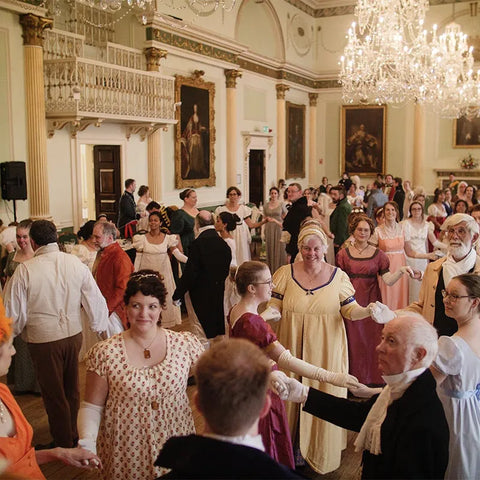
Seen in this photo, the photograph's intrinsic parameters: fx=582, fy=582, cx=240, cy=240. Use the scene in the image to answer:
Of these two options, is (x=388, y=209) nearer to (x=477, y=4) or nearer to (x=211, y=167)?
(x=211, y=167)

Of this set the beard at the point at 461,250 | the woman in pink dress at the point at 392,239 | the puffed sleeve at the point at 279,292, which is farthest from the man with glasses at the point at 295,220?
the puffed sleeve at the point at 279,292

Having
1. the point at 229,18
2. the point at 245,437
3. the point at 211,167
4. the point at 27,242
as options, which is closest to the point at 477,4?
the point at 229,18

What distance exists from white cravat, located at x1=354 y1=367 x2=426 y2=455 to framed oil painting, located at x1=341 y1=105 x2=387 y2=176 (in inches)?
824

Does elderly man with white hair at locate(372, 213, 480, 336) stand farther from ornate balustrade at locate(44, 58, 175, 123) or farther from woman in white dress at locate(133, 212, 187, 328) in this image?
ornate balustrade at locate(44, 58, 175, 123)

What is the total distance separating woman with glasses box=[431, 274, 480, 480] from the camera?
3064 mm

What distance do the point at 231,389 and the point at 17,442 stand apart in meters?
1.35

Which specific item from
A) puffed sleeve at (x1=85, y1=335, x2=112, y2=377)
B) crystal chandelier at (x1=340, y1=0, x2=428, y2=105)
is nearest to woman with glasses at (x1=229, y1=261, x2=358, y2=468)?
puffed sleeve at (x1=85, y1=335, x2=112, y2=377)

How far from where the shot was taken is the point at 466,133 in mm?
21453

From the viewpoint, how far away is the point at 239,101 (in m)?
17.2

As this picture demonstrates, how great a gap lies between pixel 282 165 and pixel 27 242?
49.6 feet

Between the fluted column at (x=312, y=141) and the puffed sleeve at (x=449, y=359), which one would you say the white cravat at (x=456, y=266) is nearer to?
the puffed sleeve at (x=449, y=359)

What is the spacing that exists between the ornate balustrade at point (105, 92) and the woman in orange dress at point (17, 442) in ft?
26.9

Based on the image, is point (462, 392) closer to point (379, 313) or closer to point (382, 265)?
point (379, 313)

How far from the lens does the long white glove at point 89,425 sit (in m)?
2.81
